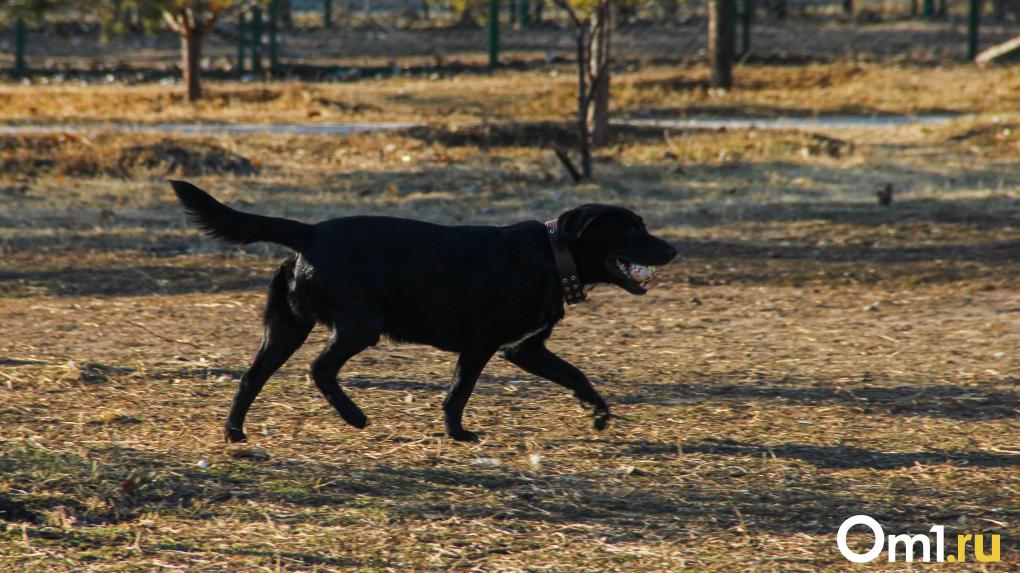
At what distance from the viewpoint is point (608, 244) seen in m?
5.44

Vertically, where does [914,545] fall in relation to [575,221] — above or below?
below

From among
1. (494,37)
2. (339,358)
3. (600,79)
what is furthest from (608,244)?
(494,37)

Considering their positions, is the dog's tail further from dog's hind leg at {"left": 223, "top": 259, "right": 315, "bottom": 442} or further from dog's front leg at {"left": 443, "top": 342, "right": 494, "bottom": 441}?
dog's front leg at {"left": 443, "top": 342, "right": 494, "bottom": 441}

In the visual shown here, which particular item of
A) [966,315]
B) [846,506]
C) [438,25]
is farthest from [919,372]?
[438,25]

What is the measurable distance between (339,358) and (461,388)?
0.56m

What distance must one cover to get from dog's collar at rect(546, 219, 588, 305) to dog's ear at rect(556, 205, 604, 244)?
3cm

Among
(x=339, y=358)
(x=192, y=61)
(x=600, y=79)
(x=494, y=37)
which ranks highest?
(x=494, y=37)

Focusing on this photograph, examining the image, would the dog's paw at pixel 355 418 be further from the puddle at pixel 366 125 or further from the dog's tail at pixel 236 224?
the puddle at pixel 366 125

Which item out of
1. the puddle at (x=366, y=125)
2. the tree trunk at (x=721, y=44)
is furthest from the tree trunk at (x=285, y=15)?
the puddle at (x=366, y=125)

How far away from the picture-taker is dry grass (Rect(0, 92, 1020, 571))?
14.4 ft

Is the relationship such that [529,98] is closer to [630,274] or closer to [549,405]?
[549,405]

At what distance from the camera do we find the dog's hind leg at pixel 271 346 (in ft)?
17.5

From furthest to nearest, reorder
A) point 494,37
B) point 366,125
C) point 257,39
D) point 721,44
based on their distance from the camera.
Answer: point 494,37, point 257,39, point 721,44, point 366,125

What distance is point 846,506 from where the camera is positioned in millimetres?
4715
